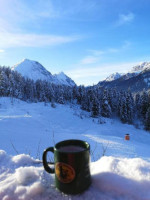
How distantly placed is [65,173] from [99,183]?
0.28 meters

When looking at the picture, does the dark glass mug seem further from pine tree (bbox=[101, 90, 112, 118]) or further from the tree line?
pine tree (bbox=[101, 90, 112, 118])

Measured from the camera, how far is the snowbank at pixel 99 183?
1.07 metres

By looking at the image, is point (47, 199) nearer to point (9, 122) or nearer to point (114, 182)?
point (114, 182)

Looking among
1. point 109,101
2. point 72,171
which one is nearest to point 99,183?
point 72,171

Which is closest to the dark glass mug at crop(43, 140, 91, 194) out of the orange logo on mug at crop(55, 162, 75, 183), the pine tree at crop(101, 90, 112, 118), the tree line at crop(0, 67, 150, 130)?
the orange logo on mug at crop(55, 162, 75, 183)

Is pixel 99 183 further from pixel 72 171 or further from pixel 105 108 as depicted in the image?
pixel 105 108

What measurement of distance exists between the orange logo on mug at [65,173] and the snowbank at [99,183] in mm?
110

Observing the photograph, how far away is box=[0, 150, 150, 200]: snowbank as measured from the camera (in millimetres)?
1070

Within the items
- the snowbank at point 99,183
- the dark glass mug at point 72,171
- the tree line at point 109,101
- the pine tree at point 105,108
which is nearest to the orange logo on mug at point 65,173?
the dark glass mug at point 72,171

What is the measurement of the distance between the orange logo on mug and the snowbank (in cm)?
11

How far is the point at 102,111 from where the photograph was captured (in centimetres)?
3562

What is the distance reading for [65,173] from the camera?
109 cm

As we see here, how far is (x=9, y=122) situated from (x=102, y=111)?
2939 cm

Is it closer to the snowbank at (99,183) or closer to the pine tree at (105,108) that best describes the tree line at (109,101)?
the pine tree at (105,108)
